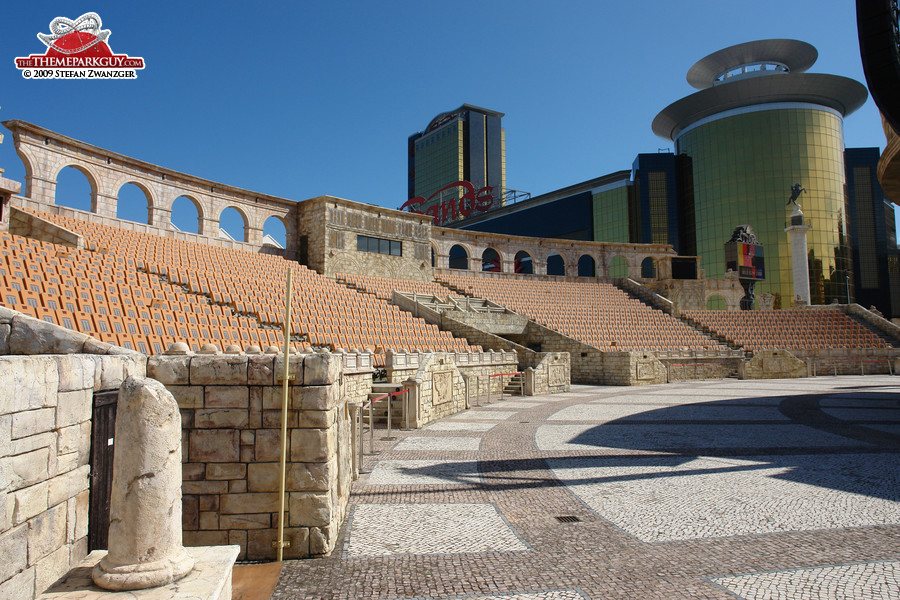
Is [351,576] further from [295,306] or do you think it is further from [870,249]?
[870,249]

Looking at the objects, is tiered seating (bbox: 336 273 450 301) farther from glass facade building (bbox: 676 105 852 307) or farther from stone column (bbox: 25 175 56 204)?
glass facade building (bbox: 676 105 852 307)

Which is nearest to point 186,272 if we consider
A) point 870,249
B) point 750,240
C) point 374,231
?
point 374,231

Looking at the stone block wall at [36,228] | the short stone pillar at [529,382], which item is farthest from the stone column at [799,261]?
the stone block wall at [36,228]

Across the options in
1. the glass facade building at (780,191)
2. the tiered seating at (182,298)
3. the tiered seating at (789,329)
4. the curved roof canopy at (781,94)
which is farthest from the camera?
the curved roof canopy at (781,94)

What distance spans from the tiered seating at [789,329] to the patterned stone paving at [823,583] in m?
26.3

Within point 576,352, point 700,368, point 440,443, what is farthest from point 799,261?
point 440,443

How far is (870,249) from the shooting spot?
195 ft

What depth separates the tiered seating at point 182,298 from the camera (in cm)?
1209

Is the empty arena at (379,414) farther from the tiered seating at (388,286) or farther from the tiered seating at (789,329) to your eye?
the tiered seating at (789,329)

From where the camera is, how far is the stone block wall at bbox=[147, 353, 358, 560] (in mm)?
4738

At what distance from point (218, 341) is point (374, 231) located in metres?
15.9

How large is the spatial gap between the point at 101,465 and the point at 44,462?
767mm

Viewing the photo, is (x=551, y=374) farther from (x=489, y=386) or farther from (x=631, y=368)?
(x=631, y=368)

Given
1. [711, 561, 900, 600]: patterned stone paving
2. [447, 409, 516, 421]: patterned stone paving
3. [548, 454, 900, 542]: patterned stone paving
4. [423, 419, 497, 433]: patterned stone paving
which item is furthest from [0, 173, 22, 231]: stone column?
[711, 561, 900, 600]: patterned stone paving
